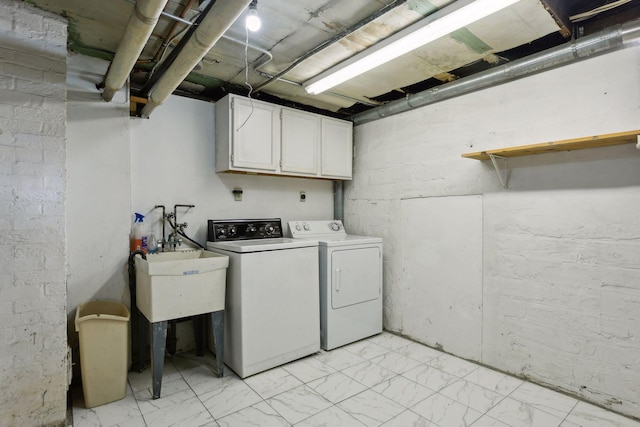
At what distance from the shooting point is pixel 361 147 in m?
3.87

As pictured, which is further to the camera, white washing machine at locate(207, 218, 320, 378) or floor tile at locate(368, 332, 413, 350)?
floor tile at locate(368, 332, 413, 350)

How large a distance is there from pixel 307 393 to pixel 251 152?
2.06m

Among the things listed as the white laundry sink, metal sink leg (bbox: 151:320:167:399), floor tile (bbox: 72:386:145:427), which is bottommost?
floor tile (bbox: 72:386:145:427)

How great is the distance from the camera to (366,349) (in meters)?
3.08

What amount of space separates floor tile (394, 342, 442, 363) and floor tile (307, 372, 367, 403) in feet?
2.34

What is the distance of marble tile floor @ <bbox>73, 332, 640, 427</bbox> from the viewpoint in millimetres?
2023

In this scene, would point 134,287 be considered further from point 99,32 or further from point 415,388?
point 415,388

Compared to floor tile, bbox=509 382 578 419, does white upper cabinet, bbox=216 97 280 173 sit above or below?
above

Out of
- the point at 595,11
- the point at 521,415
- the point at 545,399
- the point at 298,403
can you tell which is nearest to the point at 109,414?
the point at 298,403

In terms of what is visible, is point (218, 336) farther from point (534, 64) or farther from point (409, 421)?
point (534, 64)

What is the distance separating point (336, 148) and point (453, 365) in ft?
7.94

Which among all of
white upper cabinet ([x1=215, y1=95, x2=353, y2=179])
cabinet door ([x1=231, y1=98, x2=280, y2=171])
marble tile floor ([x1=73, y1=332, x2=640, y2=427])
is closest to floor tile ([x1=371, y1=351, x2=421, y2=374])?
marble tile floor ([x1=73, y1=332, x2=640, y2=427])

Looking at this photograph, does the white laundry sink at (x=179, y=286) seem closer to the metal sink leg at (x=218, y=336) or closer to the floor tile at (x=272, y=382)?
the metal sink leg at (x=218, y=336)

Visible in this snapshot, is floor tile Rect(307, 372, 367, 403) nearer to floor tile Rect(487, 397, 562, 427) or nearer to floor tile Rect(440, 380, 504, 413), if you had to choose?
floor tile Rect(440, 380, 504, 413)
